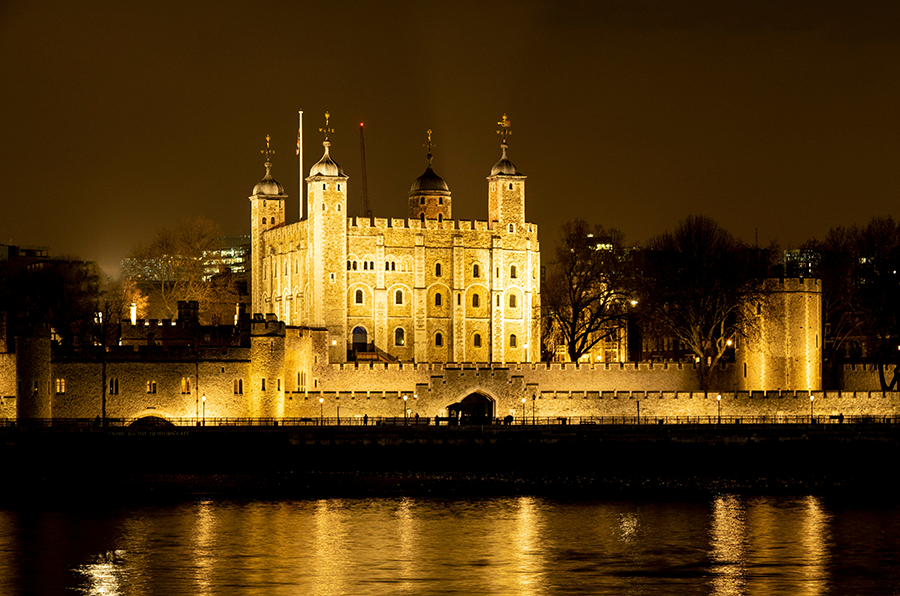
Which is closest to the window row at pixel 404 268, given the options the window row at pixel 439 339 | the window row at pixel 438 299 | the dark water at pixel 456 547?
the window row at pixel 438 299

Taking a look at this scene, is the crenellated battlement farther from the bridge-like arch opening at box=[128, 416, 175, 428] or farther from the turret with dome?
the bridge-like arch opening at box=[128, 416, 175, 428]

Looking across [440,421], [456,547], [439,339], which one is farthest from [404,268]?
[456,547]

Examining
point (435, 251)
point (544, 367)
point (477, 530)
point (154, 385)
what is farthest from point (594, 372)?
point (477, 530)

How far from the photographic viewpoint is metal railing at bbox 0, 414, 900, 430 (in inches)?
2793

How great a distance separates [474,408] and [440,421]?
12.5 feet

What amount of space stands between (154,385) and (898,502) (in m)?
32.1

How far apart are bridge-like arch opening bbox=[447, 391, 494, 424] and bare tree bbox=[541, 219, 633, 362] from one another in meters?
12.6

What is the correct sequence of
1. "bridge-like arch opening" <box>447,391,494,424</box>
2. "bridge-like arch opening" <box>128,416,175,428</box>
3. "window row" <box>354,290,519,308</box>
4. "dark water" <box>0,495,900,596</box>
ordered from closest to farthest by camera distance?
1. "dark water" <box>0,495,900,596</box>
2. "bridge-like arch opening" <box>128,416,175,428</box>
3. "bridge-like arch opening" <box>447,391,494,424</box>
4. "window row" <box>354,290,519,308</box>

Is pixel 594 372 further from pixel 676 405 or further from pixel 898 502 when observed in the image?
pixel 898 502

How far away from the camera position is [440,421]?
76.6m

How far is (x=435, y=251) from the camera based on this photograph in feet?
319

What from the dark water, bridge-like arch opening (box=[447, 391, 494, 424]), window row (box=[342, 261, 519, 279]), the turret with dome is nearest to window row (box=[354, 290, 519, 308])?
window row (box=[342, 261, 519, 279])

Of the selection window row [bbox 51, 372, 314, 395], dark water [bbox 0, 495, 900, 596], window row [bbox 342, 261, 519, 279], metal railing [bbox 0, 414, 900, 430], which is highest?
window row [bbox 342, 261, 519, 279]

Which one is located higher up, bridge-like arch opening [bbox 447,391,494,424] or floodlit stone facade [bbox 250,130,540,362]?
floodlit stone facade [bbox 250,130,540,362]
